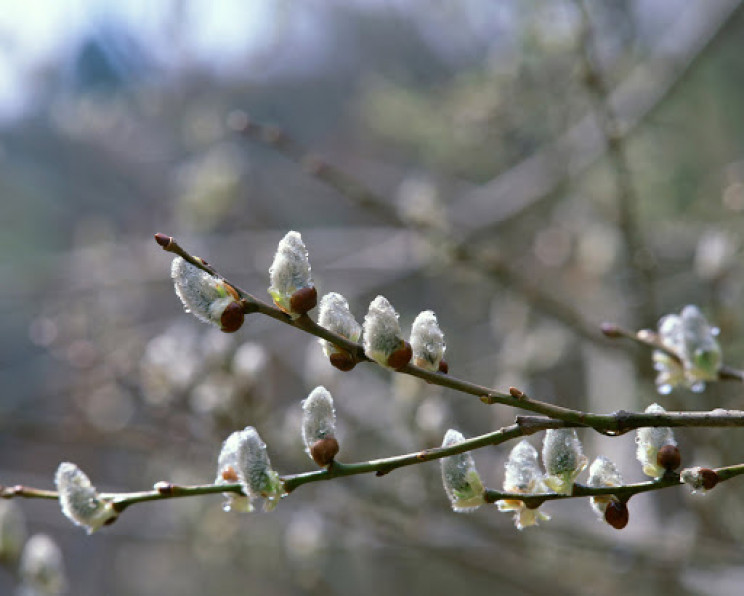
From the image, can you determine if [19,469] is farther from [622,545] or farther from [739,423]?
[739,423]

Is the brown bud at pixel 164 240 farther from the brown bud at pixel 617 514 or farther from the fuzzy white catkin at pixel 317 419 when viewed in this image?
the brown bud at pixel 617 514

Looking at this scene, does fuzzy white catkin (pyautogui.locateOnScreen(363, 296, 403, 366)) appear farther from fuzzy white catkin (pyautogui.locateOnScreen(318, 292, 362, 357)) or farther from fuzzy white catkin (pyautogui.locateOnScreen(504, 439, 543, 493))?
fuzzy white catkin (pyautogui.locateOnScreen(504, 439, 543, 493))

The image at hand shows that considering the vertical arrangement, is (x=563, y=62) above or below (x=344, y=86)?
below

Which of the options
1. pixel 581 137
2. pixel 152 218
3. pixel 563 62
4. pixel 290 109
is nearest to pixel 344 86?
pixel 290 109

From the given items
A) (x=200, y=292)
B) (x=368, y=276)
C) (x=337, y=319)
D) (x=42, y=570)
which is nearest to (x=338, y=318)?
(x=337, y=319)

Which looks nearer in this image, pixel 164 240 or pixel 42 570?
pixel 164 240

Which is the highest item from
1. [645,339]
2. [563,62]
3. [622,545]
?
[563,62]

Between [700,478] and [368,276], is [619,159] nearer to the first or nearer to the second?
[700,478]
